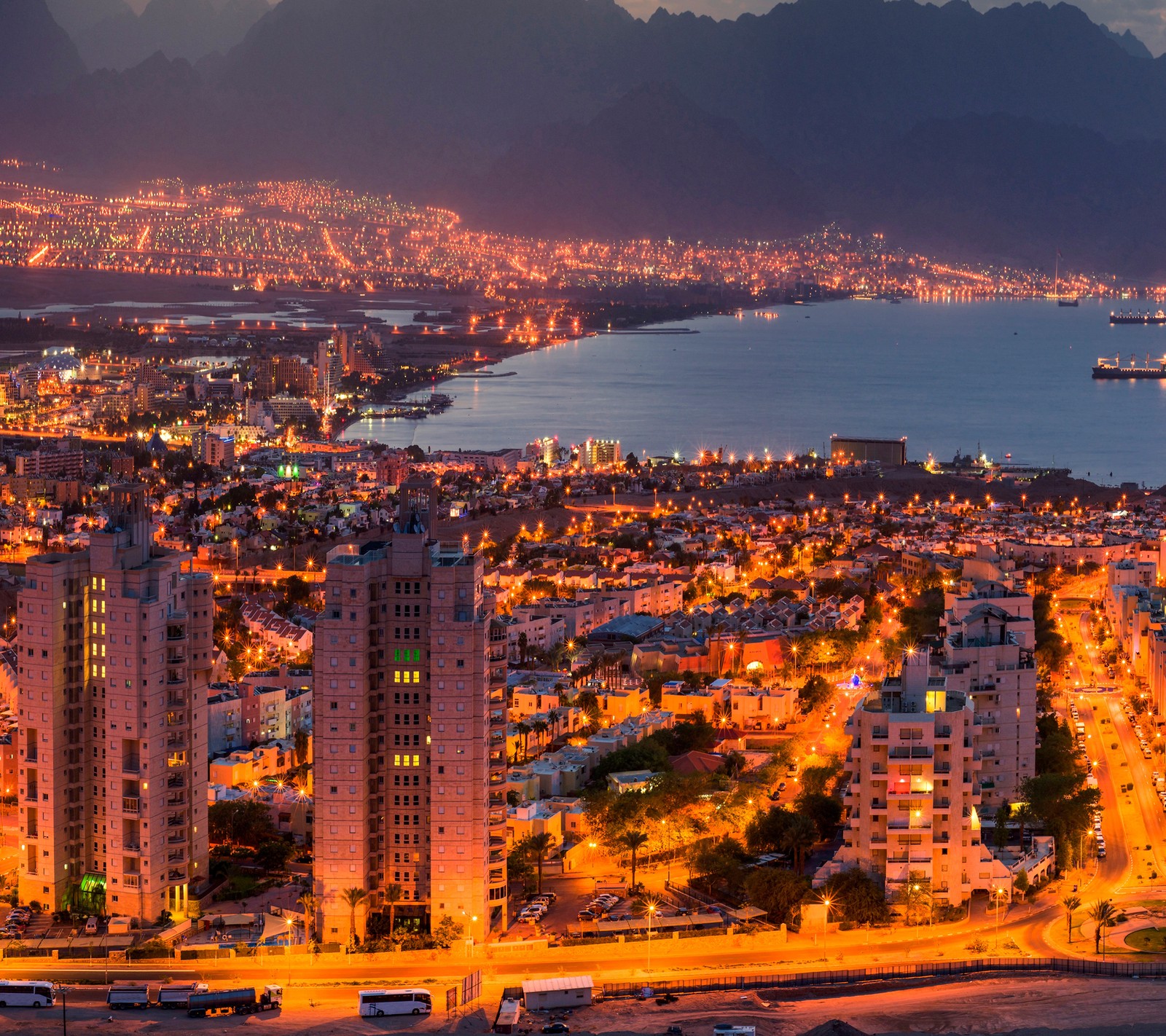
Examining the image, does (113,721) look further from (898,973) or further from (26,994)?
(898,973)

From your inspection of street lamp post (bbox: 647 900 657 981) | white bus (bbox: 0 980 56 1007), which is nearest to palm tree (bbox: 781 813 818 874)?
street lamp post (bbox: 647 900 657 981)

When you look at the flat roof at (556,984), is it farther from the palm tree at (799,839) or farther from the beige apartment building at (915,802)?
the palm tree at (799,839)

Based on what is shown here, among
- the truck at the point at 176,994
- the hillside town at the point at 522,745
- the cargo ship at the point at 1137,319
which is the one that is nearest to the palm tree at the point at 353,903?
the hillside town at the point at 522,745

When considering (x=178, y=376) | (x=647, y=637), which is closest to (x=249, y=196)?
(x=178, y=376)

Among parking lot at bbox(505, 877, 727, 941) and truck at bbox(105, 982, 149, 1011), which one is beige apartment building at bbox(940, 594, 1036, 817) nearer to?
parking lot at bbox(505, 877, 727, 941)

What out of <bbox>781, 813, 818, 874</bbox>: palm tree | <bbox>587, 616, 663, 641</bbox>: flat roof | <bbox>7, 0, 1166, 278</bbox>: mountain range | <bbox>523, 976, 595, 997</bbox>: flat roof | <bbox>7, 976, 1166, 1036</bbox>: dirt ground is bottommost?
<bbox>7, 976, 1166, 1036</bbox>: dirt ground

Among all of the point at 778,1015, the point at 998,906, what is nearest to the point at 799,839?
the point at 998,906

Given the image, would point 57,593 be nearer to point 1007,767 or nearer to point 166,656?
point 166,656
